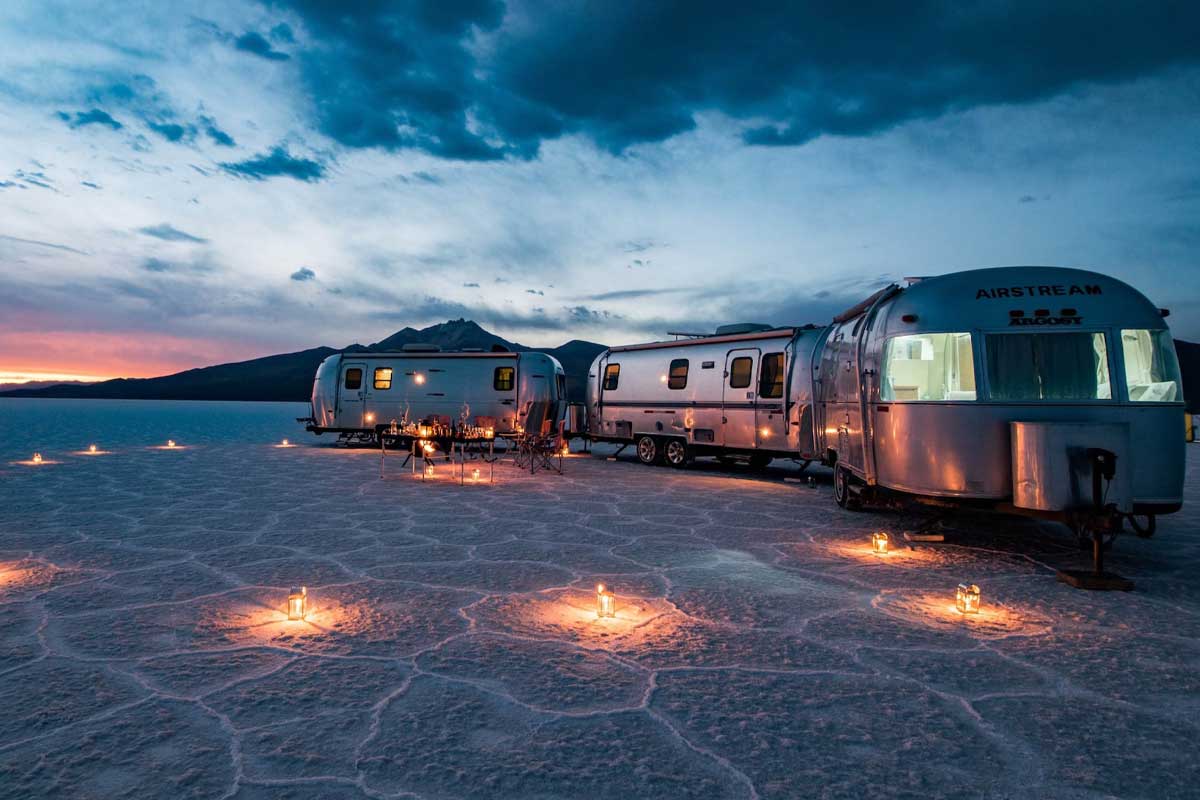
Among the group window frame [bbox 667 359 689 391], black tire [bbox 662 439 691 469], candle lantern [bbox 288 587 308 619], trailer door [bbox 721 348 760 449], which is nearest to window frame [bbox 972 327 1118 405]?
candle lantern [bbox 288 587 308 619]

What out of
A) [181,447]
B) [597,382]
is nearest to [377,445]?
[181,447]

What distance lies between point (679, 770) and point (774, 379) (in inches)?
460

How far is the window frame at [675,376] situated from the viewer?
52.1 feet

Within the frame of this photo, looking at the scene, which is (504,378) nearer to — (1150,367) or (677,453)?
(677,453)

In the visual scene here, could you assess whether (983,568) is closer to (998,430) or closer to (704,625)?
(998,430)

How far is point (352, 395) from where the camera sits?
21.2 metres

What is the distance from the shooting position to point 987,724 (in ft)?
10.9

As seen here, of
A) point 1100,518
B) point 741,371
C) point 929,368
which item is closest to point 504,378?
point 741,371

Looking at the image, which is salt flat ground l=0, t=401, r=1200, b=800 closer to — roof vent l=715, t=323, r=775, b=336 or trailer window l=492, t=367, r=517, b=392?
roof vent l=715, t=323, r=775, b=336

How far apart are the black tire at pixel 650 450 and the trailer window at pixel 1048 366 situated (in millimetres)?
10969

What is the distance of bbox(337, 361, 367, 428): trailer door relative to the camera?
21156 mm

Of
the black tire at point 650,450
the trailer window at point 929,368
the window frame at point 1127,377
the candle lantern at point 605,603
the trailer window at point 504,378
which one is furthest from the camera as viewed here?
the trailer window at point 504,378

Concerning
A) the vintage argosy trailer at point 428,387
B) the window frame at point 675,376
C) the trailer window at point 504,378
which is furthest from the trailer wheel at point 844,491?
the trailer window at point 504,378

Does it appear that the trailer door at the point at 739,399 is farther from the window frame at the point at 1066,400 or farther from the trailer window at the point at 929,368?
the window frame at the point at 1066,400
